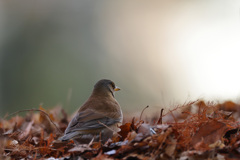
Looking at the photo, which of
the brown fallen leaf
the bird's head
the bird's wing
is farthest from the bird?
the brown fallen leaf

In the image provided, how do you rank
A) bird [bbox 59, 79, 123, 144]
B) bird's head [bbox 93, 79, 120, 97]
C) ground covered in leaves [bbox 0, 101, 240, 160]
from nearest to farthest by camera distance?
ground covered in leaves [bbox 0, 101, 240, 160] < bird [bbox 59, 79, 123, 144] < bird's head [bbox 93, 79, 120, 97]

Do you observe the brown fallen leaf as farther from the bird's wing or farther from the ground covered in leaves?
the bird's wing

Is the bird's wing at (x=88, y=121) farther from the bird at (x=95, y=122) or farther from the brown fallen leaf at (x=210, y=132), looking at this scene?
the brown fallen leaf at (x=210, y=132)

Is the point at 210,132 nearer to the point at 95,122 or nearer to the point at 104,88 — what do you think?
the point at 95,122

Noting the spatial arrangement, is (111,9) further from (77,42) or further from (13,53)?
(13,53)

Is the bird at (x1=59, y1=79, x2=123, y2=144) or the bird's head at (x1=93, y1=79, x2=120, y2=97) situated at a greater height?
the bird's head at (x1=93, y1=79, x2=120, y2=97)

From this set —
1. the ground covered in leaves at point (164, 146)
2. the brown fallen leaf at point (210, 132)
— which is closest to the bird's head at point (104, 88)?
the ground covered in leaves at point (164, 146)

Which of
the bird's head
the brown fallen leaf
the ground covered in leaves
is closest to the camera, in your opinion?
the ground covered in leaves

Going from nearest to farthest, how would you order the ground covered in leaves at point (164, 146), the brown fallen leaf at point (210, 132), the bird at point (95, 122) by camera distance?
1. the ground covered in leaves at point (164, 146)
2. the brown fallen leaf at point (210, 132)
3. the bird at point (95, 122)

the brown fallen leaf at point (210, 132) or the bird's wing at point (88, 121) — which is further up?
the brown fallen leaf at point (210, 132)

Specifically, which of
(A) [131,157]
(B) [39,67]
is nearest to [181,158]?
(A) [131,157]
